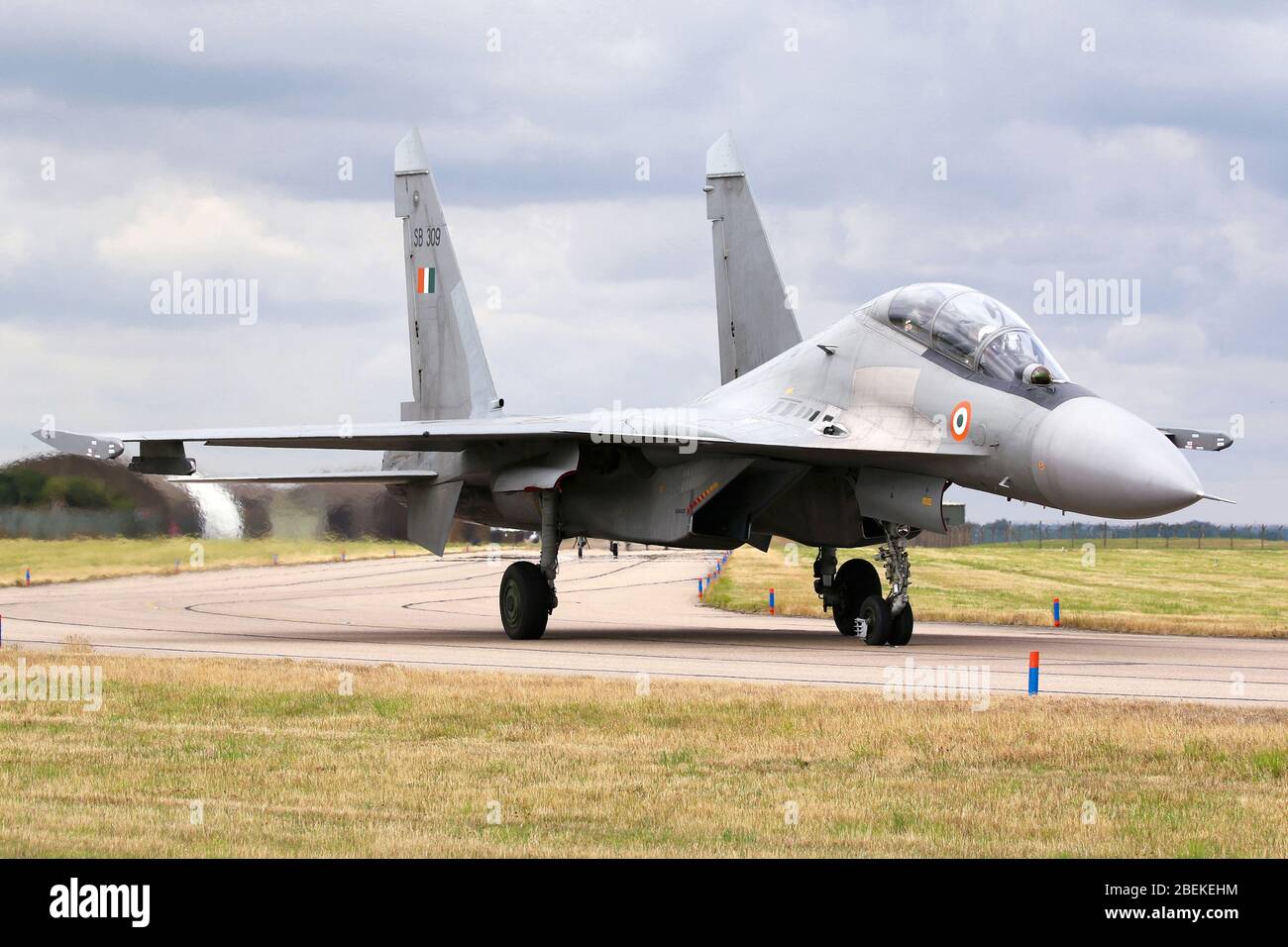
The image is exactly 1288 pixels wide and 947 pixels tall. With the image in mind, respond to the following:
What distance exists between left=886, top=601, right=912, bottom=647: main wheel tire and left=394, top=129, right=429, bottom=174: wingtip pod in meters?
11.8

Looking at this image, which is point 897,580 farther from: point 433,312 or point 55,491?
point 55,491

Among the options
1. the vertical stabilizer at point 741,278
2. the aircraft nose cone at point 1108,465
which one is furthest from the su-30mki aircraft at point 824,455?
the vertical stabilizer at point 741,278

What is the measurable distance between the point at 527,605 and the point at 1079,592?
19.1 m

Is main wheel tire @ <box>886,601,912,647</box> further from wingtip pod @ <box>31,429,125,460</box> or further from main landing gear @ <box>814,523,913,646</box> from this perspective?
wingtip pod @ <box>31,429,125,460</box>

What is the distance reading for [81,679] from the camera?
1456 centimetres

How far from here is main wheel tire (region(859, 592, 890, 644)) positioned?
1914 centimetres

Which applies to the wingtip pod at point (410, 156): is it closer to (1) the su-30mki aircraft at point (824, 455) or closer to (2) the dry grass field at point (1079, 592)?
(1) the su-30mki aircraft at point (824, 455)

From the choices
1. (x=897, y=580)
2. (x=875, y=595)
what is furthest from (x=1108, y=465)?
(x=875, y=595)

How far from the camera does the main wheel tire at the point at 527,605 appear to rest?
21078 millimetres

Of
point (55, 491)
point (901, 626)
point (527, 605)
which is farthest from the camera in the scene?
point (55, 491)

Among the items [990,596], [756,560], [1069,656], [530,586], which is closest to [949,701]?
[1069,656]

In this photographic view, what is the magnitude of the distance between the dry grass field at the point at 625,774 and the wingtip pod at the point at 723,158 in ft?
47.1

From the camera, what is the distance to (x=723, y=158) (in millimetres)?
26547
